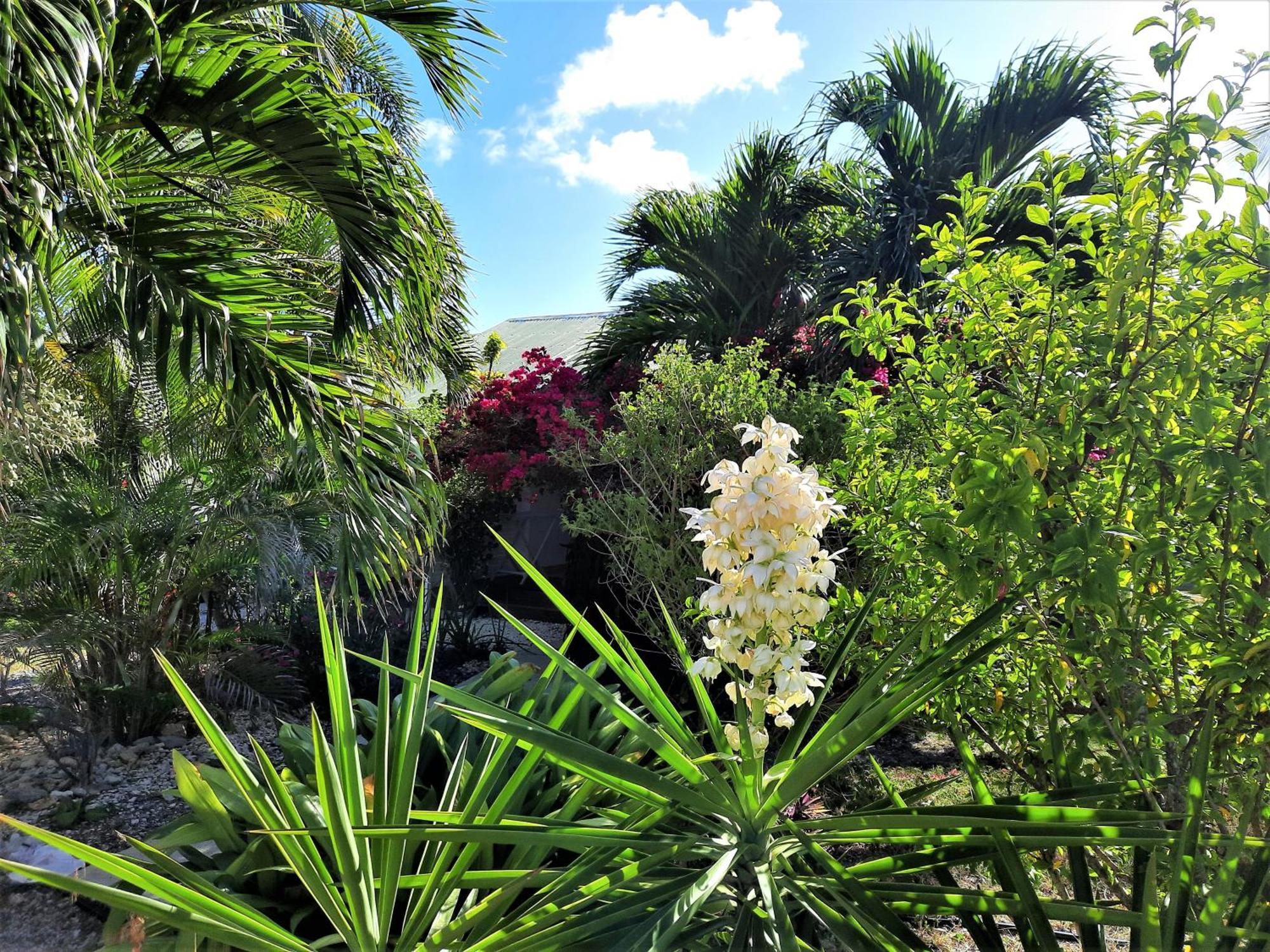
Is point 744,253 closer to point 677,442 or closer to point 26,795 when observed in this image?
point 677,442

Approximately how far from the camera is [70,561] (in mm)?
4609

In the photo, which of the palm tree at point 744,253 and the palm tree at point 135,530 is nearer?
the palm tree at point 135,530

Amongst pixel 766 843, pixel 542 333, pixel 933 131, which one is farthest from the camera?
pixel 542 333

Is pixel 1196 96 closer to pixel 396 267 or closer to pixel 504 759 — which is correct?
pixel 504 759

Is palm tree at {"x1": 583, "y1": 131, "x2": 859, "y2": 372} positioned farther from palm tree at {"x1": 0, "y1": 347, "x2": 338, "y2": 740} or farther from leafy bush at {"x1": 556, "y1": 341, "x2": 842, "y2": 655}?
palm tree at {"x1": 0, "y1": 347, "x2": 338, "y2": 740}

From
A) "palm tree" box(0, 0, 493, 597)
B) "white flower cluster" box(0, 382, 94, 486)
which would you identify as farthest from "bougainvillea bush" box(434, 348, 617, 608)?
"white flower cluster" box(0, 382, 94, 486)

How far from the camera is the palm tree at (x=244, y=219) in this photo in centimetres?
271

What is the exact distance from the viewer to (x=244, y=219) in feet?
13.3

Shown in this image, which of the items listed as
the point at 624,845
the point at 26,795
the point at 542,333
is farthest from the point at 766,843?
the point at 542,333

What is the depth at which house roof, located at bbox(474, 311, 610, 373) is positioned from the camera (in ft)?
56.0

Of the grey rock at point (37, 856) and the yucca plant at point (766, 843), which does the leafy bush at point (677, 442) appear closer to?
→ the yucca plant at point (766, 843)

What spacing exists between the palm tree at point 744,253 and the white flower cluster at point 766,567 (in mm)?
5911

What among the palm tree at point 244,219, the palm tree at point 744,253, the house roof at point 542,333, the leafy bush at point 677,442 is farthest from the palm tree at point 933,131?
the house roof at point 542,333

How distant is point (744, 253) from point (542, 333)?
12.6 meters
